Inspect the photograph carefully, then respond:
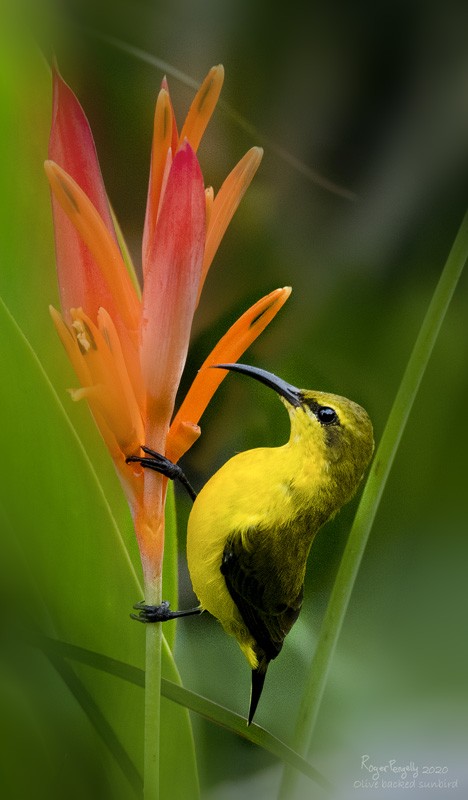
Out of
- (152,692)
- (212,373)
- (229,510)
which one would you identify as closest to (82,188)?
(212,373)

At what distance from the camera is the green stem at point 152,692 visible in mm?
710

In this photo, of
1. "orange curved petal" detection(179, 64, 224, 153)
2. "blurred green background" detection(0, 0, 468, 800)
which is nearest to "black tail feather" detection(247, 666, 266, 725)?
"blurred green background" detection(0, 0, 468, 800)

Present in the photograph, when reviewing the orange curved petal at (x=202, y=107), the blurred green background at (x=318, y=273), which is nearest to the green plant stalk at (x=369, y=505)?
the blurred green background at (x=318, y=273)

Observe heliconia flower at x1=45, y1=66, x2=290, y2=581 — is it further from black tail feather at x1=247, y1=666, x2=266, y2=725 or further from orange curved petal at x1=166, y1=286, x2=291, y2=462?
black tail feather at x1=247, y1=666, x2=266, y2=725

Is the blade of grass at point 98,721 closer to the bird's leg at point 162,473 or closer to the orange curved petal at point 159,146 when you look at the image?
the bird's leg at point 162,473

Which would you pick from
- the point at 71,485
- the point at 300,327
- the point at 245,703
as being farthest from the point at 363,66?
the point at 245,703

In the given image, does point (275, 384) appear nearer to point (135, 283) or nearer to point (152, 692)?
point (135, 283)

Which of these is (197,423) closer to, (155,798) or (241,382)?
(241,382)

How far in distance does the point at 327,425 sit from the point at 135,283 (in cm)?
20

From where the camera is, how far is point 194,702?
74 cm

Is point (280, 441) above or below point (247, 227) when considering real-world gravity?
below

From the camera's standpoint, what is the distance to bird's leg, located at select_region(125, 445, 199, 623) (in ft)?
2.29

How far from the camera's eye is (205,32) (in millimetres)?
689

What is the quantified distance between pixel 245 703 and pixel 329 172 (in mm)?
492
